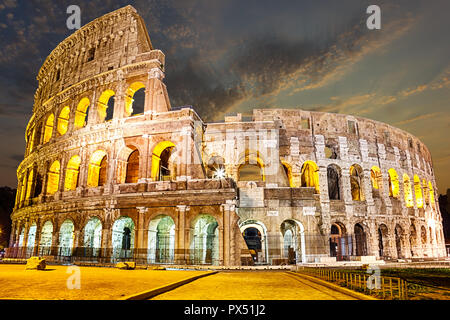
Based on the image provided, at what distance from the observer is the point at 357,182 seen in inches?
1179

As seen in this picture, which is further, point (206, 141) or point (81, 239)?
point (206, 141)

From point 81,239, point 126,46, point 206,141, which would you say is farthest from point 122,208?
point 126,46

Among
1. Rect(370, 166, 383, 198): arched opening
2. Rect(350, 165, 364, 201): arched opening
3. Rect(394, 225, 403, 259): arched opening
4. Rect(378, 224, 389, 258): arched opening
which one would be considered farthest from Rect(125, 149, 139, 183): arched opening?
Rect(394, 225, 403, 259): arched opening

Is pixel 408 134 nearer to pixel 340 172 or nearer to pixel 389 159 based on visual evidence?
pixel 389 159

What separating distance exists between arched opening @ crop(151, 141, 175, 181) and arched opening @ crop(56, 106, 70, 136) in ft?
30.9

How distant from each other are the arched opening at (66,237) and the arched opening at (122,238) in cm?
397

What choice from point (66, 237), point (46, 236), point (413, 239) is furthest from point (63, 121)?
point (413, 239)

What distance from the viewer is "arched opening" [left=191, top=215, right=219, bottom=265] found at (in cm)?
2050

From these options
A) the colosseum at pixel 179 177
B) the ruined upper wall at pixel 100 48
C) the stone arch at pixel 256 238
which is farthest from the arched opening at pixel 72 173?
the stone arch at pixel 256 238

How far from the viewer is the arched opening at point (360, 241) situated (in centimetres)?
2695

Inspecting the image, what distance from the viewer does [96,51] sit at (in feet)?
86.5

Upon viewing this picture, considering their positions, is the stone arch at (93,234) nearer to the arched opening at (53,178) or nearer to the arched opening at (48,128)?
the arched opening at (53,178)

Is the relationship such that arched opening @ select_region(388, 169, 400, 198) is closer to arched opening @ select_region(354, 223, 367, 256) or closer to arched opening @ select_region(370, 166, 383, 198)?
arched opening @ select_region(370, 166, 383, 198)
